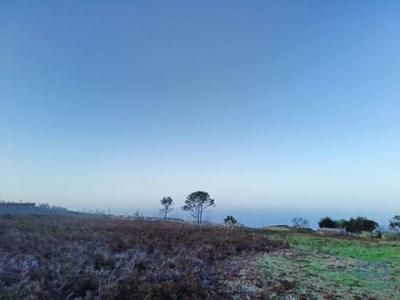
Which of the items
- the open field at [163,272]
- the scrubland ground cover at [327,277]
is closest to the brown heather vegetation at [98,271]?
the open field at [163,272]

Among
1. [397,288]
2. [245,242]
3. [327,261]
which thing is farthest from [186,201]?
[397,288]

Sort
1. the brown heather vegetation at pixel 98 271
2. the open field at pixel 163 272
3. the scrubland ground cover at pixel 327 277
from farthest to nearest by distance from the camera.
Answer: the scrubland ground cover at pixel 327 277
the open field at pixel 163 272
the brown heather vegetation at pixel 98 271

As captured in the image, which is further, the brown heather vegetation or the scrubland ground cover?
the scrubland ground cover

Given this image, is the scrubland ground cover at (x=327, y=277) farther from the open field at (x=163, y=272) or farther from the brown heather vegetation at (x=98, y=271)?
the brown heather vegetation at (x=98, y=271)

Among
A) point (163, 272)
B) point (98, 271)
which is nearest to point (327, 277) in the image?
point (163, 272)

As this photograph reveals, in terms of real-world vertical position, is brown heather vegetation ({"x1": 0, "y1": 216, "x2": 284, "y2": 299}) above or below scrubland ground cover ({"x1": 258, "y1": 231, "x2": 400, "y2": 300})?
above

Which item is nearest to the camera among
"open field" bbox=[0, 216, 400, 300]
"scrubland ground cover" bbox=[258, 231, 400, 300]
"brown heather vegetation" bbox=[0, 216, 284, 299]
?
"brown heather vegetation" bbox=[0, 216, 284, 299]

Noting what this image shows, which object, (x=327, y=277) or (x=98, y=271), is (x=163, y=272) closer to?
(x=98, y=271)

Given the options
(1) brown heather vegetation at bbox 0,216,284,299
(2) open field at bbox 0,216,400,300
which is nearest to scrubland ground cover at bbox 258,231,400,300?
(2) open field at bbox 0,216,400,300

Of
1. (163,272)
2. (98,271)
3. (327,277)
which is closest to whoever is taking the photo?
(98,271)

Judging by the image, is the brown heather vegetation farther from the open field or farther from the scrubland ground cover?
the scrubland ground cover

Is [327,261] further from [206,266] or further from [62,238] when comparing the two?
[62,238]

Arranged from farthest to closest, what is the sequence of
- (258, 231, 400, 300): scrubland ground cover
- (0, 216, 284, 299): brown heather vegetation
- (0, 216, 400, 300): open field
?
(258, 231, 400, 300): scrubland ground cover → (0, 216, 400, 300): open field → (0, 216, 284, 299): brown heather vegetation

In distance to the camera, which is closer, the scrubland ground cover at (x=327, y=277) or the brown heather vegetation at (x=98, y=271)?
the brown heather vegetation at (x=98, y=271)
